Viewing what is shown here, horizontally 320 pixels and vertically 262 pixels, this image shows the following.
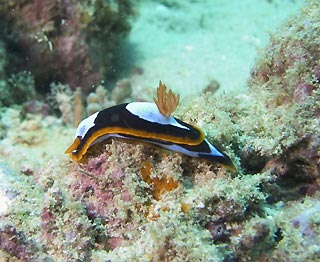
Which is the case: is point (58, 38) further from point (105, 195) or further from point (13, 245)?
→ point (13, 245)

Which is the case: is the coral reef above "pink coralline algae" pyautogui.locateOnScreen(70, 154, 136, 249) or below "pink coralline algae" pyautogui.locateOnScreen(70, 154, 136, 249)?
below

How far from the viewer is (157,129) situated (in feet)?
7.77

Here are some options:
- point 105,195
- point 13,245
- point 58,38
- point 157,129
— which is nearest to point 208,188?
point 157,129

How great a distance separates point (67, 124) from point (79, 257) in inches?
145

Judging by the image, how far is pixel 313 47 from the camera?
281 cm

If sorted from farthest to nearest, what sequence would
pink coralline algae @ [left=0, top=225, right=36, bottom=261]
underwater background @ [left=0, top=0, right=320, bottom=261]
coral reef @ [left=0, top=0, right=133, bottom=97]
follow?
1. coral reef @ [left=0, top=0, right=133, bottom=97]
2. pink coralline algae @ [left=0, top=225, right=36, bottom=261]
3. underwater background @ [left=0, top=0, right=320, bottom=261]

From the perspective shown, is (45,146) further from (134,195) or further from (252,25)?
(252,25)

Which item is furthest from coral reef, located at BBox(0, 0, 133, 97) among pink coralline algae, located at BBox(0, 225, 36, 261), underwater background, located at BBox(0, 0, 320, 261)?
pink coralline algae, located at BBox(0, 225, 36, 261)

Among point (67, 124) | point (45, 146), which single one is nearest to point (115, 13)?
point (67, 124)

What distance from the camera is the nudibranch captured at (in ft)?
7.68

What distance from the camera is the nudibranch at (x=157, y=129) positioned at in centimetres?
234

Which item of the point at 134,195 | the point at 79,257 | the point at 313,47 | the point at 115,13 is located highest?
the point at 313,47

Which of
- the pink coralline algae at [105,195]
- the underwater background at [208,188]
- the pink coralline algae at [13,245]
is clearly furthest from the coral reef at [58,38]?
the pink coralline algae at [13,245]

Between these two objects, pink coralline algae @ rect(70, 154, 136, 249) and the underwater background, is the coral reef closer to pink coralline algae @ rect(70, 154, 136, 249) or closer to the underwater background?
the underwater background
